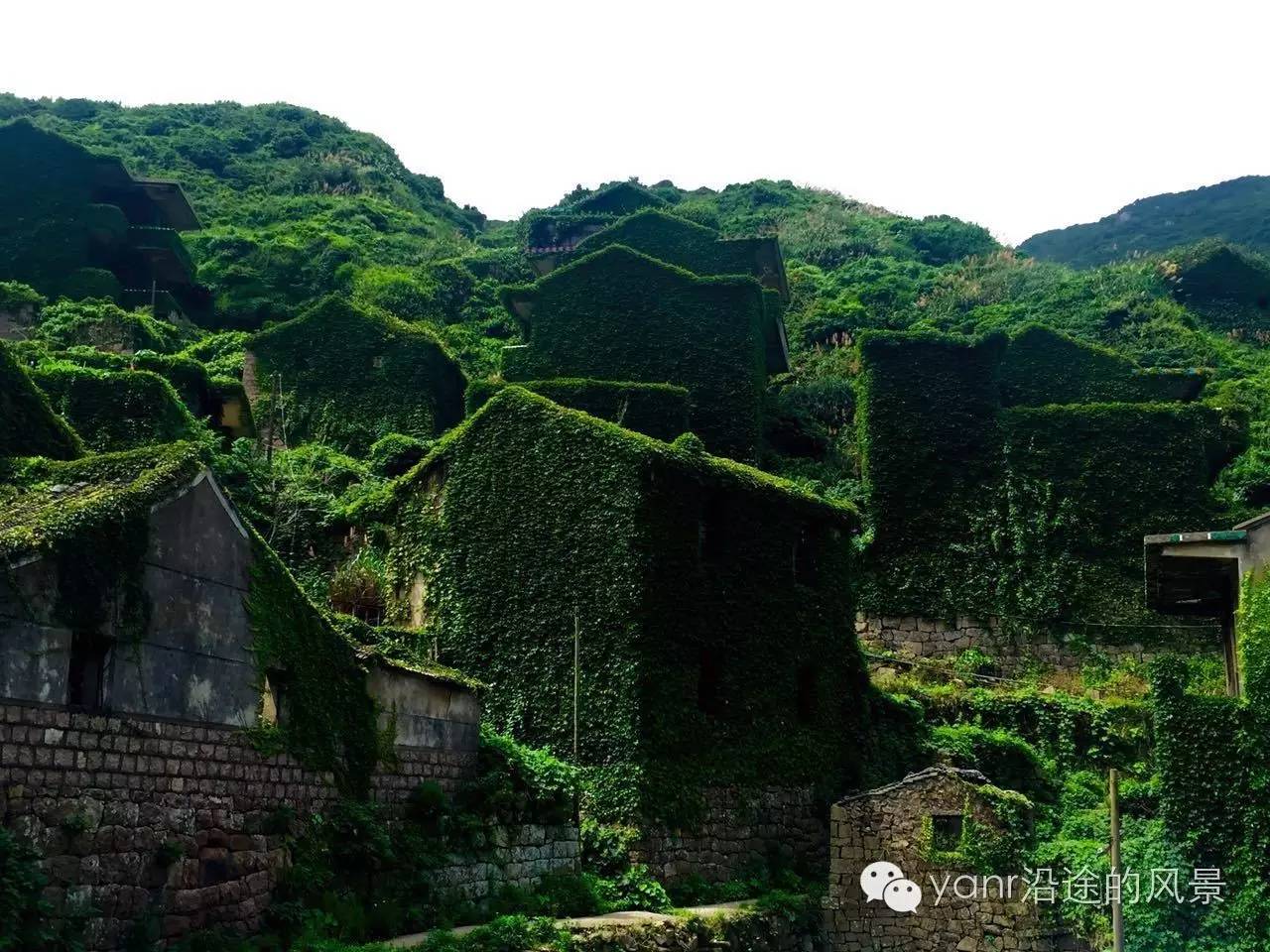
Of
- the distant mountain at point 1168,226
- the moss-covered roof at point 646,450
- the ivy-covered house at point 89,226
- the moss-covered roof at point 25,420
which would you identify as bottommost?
the moss-covered roof at point 25,420

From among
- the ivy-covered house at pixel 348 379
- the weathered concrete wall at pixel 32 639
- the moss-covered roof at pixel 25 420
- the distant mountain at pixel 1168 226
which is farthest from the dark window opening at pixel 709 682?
the distant mountain at pixel 1168 226

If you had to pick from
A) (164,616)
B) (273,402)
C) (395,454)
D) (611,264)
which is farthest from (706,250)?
(164,616)

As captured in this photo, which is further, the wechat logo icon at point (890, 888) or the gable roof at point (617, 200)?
the gable roof at point (617, 200)

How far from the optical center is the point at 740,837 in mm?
23984

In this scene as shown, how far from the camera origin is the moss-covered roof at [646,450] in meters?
24.5

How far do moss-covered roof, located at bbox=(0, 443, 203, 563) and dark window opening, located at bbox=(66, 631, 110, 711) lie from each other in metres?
0.95

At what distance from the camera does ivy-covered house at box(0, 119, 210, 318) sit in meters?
48.4

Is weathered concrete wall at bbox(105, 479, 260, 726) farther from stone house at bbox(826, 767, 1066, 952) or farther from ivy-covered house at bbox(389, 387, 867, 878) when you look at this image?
stone house at bbox(826, 767, 1066, 952)

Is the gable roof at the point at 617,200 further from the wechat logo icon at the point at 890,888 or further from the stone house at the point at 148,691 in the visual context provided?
the stone house at the point at 148,691

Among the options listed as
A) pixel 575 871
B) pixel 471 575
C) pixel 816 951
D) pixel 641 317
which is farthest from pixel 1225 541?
pixel 641 317

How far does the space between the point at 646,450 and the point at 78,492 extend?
12.1 m

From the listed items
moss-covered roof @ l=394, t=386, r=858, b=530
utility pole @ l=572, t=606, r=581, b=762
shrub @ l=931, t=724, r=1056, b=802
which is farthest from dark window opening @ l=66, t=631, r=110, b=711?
shrub @ l=931, t=724, r=1056, b=802

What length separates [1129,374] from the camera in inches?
1607

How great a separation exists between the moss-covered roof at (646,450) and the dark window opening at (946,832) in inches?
259
